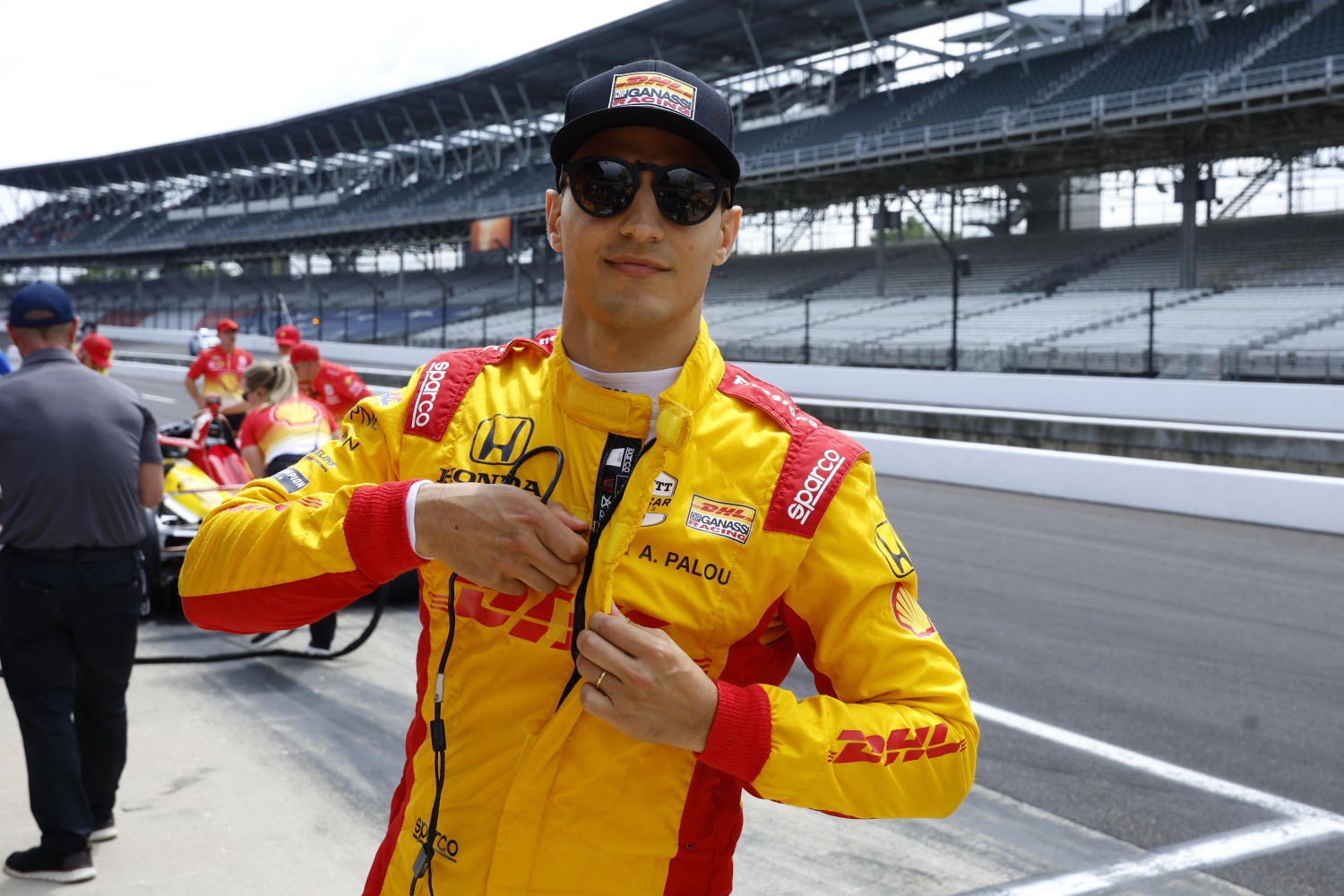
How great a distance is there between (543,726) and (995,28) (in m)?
42.3

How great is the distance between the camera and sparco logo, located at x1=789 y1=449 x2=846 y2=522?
1679 mm

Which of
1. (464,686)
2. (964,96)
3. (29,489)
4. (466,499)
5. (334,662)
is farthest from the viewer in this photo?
(964,96)

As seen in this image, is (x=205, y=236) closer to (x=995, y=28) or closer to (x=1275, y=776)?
(x=995, y=28)

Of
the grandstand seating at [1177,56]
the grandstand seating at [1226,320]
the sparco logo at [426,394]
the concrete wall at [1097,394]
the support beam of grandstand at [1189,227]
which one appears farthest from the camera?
the grandstand seating at [1177,56]

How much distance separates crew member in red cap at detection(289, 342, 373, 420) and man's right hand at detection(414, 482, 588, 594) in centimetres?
778

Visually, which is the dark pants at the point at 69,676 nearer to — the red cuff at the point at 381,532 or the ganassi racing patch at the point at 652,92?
the red cuff at the point at 381,532

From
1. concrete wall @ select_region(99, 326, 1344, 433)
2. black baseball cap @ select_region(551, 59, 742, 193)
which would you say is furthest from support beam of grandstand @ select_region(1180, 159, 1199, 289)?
black baseball cap @ select_region(551, 59, 742, 193)

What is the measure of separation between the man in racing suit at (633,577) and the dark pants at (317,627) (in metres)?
4.88

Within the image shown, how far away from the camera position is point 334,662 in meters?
6.51

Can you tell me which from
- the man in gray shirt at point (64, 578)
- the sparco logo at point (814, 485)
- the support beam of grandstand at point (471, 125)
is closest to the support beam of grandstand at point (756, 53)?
the support beam of grandstand at point (471, 125)

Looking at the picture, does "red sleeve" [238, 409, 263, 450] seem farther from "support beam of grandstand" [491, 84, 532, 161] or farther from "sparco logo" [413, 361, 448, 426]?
"support beam of grandstand" [491, 84, 532, 161]

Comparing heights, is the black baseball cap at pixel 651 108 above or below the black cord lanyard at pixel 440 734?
above

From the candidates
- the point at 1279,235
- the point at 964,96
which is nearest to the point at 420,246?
the point at 964,96

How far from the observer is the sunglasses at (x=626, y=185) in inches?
66.5
